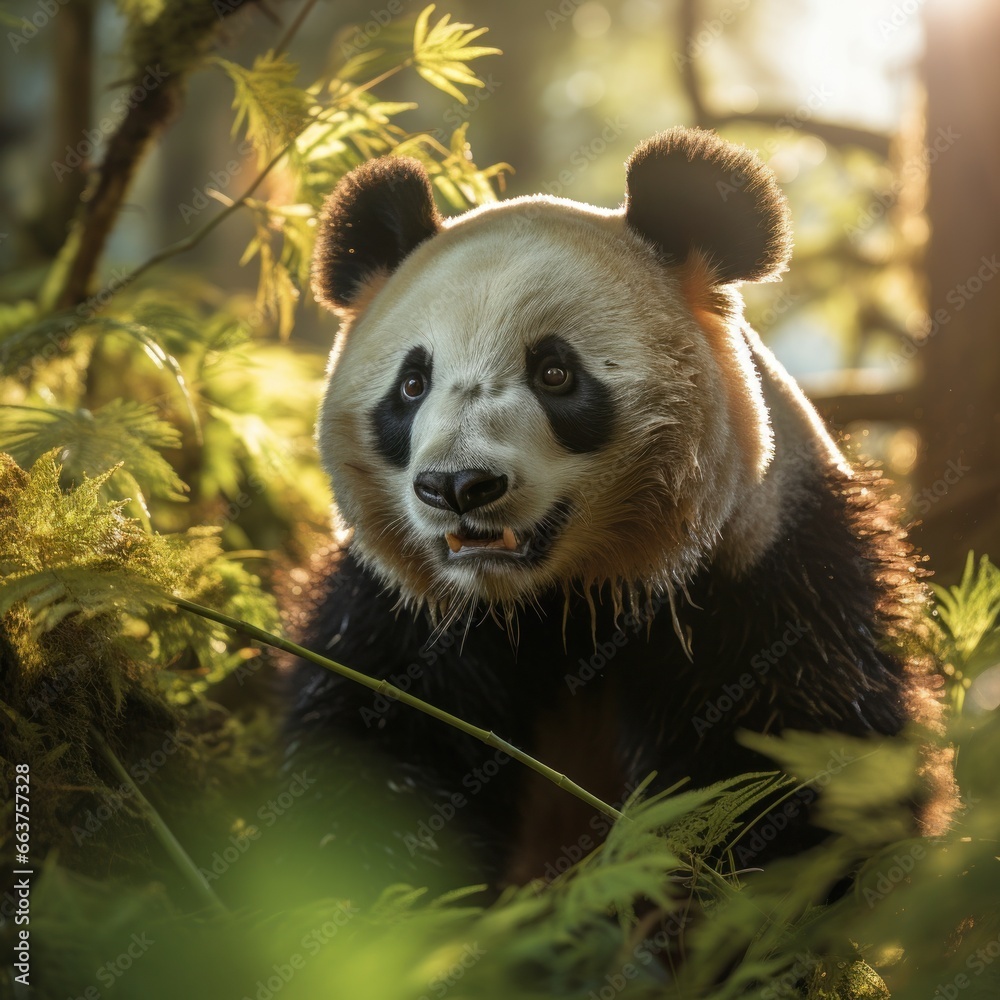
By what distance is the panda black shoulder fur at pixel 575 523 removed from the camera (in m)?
1.84

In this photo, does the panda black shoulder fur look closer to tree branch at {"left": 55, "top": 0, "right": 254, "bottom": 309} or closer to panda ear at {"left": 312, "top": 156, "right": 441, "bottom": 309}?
panda ear at {"left": 312, "top": 156, "right": 441, "bottom": 309}

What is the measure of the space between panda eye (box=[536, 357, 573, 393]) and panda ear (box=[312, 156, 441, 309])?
517mm

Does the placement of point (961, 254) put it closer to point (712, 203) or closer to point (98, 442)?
point (712, 203)

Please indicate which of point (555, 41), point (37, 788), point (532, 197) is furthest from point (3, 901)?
point (555, 41)

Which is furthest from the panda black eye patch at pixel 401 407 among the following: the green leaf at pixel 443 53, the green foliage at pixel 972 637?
the green foliage at pixel 972 637

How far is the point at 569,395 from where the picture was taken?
188cm

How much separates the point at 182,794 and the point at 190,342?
4.04 feet

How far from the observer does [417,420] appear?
6.16 ft

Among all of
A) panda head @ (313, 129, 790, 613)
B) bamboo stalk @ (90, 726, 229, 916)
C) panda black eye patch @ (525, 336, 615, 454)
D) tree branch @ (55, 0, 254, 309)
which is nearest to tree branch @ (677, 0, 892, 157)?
tree branch @ (55, 0, 254, 309)

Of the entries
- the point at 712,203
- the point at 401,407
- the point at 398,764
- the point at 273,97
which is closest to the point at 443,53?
the point at 273,97

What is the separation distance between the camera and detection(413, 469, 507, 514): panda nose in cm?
163

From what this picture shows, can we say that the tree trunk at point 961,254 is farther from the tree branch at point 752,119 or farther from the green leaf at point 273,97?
the green leaf at point 273,97

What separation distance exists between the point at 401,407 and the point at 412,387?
0.17ft

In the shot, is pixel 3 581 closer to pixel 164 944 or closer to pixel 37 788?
pixel 37 788
